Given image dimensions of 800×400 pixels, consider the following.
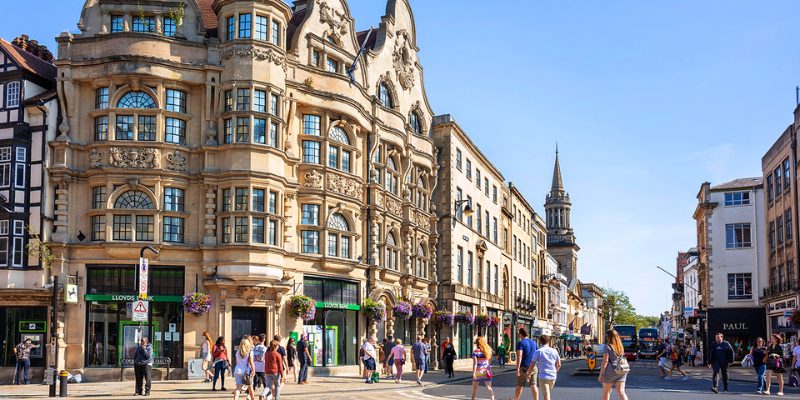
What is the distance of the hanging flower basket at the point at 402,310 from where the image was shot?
141 ft

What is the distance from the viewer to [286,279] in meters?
35.6

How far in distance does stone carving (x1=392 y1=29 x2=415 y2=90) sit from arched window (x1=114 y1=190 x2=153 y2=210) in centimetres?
1756

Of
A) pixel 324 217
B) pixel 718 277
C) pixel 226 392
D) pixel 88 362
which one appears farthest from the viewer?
pixel 718 277

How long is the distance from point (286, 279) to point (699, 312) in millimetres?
48024

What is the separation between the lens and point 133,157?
33219 millimetres

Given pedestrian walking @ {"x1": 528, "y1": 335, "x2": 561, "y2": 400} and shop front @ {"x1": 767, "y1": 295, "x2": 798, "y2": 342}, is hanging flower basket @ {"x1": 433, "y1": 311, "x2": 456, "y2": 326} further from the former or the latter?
pedestrian walking @ {"x1": 528, "y1": 335, "x2": 561, "y2": 400}

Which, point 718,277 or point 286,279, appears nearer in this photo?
point 286,279

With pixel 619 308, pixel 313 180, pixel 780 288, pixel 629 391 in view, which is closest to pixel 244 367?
pixel 629 391

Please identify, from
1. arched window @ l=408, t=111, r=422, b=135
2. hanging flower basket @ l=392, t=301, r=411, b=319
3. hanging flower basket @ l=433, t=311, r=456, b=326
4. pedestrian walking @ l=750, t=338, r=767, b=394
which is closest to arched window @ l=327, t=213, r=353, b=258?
hanging flower basket @ l=392, t=301, r=411, b=319

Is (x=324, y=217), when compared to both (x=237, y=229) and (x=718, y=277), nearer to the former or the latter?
(x=237, y=229)

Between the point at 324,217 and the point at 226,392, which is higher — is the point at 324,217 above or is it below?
above

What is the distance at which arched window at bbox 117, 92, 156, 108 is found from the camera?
33719 millimetres

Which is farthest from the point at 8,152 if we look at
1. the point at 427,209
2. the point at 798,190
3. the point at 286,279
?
the point at 798,190

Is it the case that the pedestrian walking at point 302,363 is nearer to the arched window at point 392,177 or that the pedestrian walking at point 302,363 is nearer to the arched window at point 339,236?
the arched window at point 339,236
